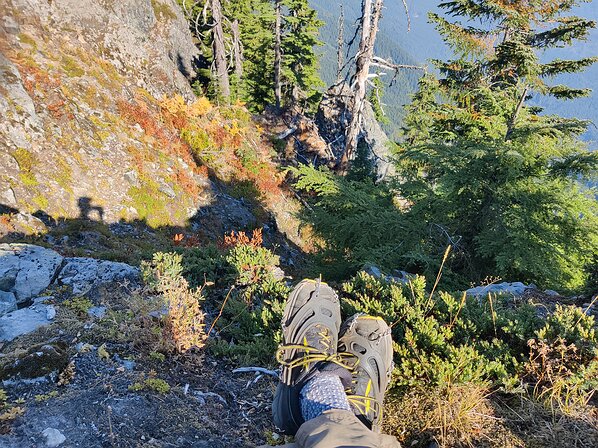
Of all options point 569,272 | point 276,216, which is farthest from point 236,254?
point 276,216

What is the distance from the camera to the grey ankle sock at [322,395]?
8.25 ft

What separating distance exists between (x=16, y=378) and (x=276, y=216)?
45.4 ft

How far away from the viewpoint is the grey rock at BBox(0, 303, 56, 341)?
3865 millimetres

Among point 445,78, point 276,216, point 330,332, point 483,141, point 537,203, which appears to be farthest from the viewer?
point 276,216

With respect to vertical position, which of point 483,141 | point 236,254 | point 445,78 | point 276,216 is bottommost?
point 276,216

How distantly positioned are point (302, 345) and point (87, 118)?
490 inches

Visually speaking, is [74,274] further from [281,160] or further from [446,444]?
[281,160]

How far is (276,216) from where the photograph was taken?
16625mm

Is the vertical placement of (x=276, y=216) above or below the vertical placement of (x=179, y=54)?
below

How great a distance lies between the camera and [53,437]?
7.79ft

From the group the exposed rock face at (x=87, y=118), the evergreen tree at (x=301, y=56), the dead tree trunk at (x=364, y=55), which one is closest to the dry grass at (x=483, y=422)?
the exposed rock face at (x=87, y=118)

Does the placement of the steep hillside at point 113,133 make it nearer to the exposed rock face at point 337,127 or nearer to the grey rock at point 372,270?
the exposed rock face at point 337,127

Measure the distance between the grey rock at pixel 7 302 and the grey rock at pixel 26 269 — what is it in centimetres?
5

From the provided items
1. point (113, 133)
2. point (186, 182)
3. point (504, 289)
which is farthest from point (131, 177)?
point (504, 289)
